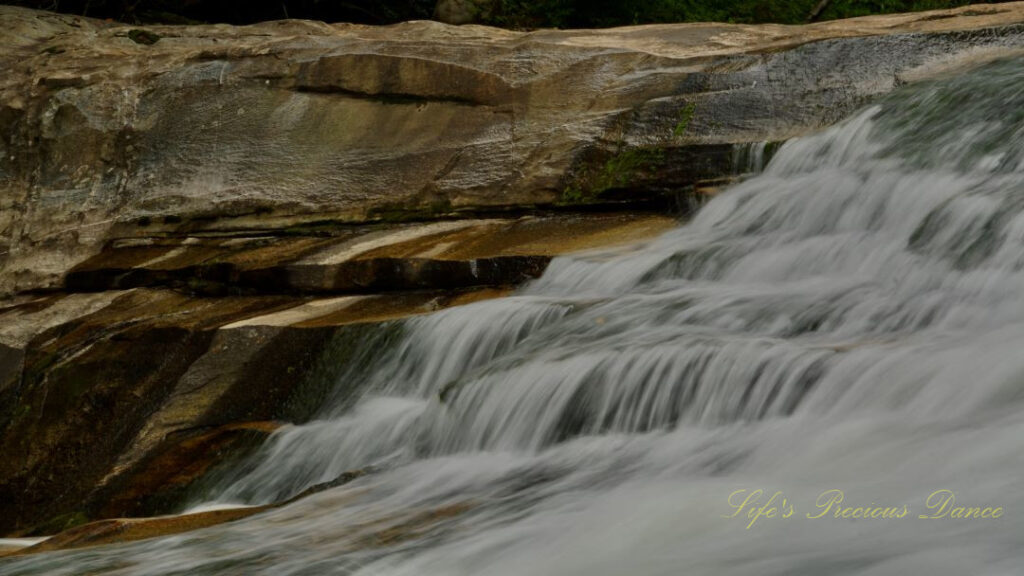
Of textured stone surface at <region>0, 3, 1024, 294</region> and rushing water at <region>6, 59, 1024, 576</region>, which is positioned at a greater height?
textured stone surface at <region>0, 3, 1024, 294</region>

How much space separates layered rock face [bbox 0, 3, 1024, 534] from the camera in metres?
6.21

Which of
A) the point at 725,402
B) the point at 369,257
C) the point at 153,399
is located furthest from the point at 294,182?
→ the point at 725,402

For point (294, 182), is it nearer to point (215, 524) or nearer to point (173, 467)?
point (173, 467)

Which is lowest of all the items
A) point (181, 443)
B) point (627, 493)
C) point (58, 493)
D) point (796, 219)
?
point (58, 493)

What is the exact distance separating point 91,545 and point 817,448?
2.40 meters

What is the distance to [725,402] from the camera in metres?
4.21

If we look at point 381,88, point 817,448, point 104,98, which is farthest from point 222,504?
point 104,98

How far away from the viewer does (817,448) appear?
11.9ft

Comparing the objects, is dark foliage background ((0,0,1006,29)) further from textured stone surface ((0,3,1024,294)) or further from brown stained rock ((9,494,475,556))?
brown stained rock ((9,494,475,556))

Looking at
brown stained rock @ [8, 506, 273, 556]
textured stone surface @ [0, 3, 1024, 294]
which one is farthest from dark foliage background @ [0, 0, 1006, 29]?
brown stained rock @ [8, 506, 273, 556]

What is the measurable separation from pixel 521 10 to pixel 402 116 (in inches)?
164

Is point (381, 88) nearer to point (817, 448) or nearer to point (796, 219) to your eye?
point (796, 219)

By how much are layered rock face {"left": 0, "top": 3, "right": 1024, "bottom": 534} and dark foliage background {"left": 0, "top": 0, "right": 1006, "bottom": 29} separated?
2.58 meters

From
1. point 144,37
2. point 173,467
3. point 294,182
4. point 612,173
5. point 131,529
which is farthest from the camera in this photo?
point 144,37
